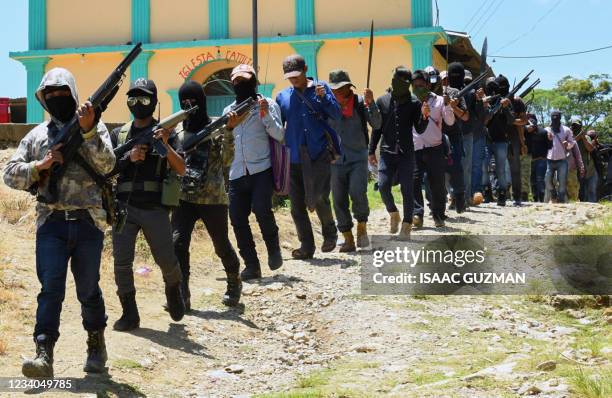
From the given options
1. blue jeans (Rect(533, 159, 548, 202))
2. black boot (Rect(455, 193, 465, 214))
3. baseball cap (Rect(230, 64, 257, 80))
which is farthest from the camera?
blue jeans (Rect(533, 159, 548, 202))

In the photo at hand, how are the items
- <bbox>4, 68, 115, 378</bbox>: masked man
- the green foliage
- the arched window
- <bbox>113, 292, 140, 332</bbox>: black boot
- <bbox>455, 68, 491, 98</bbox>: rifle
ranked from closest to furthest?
<bbox>4, 68, 115, 378</bbox>: masked man, <bbox>113, 292, 140, 332</bbox>: black boot, <bbox>455, 68, 491, 98</bbox>: rifle, the arched window, the green foliage

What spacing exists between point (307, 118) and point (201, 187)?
1.93 m

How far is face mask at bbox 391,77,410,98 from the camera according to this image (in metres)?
9.24

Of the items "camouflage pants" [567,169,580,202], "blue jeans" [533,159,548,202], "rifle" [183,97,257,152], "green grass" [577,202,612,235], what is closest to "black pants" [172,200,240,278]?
"rifle" [183,97,257,152]

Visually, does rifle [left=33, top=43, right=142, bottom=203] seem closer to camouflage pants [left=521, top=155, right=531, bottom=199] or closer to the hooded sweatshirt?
the hooded sweatshirt

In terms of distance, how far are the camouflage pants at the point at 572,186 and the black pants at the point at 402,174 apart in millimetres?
7543

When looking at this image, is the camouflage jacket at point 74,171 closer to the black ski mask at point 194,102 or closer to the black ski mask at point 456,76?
the black ski mask at point 194,102

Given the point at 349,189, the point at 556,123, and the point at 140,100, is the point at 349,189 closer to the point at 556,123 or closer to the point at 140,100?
the point at 140,100

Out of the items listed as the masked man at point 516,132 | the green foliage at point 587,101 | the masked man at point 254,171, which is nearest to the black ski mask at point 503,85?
the masked man at point 516,132

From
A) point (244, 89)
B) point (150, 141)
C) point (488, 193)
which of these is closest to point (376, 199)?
point (488, 193)

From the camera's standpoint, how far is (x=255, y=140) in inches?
306

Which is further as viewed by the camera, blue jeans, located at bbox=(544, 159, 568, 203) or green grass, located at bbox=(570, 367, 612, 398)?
blue jeans, located at bbox=(544, 159, 568, 203)

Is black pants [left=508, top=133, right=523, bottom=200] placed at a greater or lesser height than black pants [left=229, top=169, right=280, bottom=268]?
greater

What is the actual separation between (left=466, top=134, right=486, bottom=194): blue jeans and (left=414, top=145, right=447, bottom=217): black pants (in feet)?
7.73
